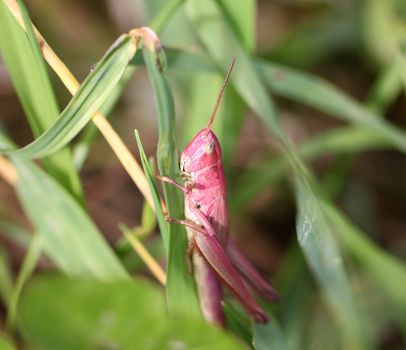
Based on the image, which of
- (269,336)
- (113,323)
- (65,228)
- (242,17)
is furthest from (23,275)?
(242,17)

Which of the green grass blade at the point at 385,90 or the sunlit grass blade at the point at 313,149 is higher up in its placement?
the green grass blade at the point at 385,90

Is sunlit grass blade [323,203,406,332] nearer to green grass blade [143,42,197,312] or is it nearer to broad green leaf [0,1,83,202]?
green grass blade [143,42,197,312]

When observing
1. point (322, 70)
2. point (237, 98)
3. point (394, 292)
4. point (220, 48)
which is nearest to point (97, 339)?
point (220, 48)

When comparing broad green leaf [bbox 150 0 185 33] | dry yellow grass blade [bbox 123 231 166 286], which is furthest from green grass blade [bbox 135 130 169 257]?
broad green leaf [bbox 150 0 185 33]

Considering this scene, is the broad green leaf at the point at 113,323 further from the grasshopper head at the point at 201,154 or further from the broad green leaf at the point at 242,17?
the broad green leaf at the point at 242,17

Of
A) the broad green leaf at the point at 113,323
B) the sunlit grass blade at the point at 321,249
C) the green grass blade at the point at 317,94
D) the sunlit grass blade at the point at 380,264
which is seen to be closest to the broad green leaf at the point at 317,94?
the green grass blade at the point at 317,94

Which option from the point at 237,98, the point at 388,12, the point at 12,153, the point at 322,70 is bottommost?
the point at 12,153

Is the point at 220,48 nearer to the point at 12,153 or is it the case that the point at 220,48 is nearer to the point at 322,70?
the point at 12,153
